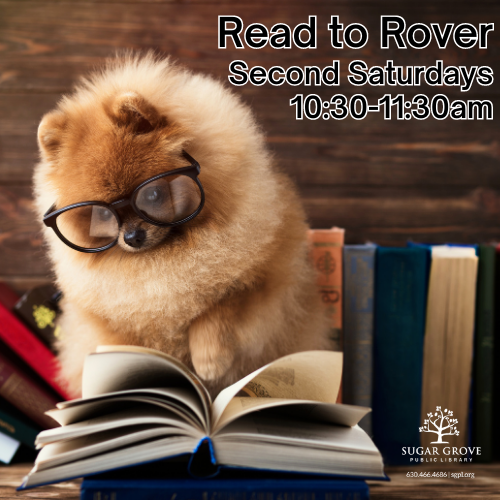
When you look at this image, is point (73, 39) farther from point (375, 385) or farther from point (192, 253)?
point (375, 385)

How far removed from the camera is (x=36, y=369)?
1.04 m

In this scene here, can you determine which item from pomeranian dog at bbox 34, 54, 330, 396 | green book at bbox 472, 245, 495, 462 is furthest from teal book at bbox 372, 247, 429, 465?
pomeranian dog at bbox 34, 54, 330, 396

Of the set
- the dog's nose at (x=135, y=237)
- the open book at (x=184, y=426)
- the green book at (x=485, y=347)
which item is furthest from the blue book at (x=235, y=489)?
the green book at (x=485, y=347)

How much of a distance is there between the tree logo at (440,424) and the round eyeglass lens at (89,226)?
0.82 m

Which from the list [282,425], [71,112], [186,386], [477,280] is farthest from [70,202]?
[477,280]

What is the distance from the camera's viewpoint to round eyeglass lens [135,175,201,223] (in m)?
→ 0.70

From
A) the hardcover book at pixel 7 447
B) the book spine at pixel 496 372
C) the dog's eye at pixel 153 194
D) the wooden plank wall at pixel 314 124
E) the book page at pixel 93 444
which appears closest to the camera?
the book page at pixel 93 444

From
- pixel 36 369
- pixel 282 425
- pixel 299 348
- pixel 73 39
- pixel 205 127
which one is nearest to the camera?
pixel 282 425

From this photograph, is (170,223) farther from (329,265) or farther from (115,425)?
(329,265)

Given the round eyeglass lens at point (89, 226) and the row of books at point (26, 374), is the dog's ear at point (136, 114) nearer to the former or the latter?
the round eyeglass lens at point (89, 226)

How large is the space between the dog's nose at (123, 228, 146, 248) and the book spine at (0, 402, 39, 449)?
58 centimetres

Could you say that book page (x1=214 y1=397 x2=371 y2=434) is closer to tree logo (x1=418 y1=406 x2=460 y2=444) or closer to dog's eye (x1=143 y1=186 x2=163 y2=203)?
dog's eye (x1=143 y1=186 x2=163 y2=203)

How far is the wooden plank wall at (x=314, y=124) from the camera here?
1.33m

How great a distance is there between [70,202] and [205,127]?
0.26 m
